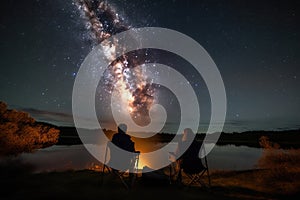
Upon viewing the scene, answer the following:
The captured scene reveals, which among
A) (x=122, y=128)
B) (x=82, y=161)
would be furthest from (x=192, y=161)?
(x=82, y=161)

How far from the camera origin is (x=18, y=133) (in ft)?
58.4

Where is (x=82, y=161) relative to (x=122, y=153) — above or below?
below

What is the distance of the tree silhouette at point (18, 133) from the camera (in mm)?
16750

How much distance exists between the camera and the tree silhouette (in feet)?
55.0

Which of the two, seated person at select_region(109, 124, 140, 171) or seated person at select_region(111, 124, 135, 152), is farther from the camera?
seated person at select_region(111, 124, 135, 152)

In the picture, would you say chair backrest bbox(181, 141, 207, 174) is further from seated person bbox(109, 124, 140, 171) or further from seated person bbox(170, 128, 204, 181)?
seated person bbox(109, 124, 140, 171)

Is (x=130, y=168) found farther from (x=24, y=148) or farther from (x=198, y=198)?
(x=24, y=148)

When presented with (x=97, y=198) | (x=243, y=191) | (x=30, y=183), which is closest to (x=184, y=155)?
(x=243, y=191)

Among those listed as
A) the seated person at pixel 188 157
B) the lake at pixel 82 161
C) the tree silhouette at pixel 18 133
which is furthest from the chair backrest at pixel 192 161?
the tree silhouette at pixel 18 133

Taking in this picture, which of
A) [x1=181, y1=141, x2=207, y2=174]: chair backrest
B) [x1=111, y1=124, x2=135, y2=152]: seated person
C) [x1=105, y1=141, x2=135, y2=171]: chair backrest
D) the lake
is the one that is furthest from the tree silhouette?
[x1=181, y1=141, x2=207, y2=174]: chair backrest

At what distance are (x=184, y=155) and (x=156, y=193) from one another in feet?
4.22

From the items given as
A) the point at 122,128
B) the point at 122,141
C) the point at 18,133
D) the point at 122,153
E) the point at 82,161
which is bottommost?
the point at 82,161

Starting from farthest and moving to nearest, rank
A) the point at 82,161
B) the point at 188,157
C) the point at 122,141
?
the point at 82,161 → the point at 122,141 → the point at 188,157

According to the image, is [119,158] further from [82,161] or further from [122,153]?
[82,161]
